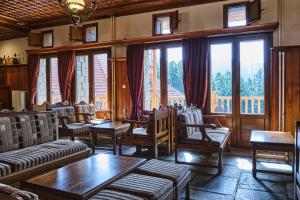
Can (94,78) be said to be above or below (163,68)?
below

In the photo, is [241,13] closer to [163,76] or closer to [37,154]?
[163,76]

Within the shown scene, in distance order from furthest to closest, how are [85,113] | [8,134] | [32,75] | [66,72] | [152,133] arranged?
1. [32,75]
2. [66,72]
3. [85,113]
4. [152,133]
5. [8,134]

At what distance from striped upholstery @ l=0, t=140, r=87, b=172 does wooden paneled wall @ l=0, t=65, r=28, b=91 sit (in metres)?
5.19

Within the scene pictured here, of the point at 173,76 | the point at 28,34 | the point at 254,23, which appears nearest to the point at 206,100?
the point at 173,76

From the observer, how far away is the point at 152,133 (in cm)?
423

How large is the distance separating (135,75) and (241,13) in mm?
2656

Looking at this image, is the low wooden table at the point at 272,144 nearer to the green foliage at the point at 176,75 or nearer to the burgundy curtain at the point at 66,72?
the green foliage at the point at 176,75

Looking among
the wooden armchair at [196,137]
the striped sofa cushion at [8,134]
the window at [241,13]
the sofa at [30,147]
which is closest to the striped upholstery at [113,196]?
the sofa at [30,147]

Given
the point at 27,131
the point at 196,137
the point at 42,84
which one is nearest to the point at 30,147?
the point at 27,131

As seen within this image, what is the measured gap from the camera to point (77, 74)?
23.1 feet

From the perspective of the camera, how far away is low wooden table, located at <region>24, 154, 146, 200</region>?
2009mm

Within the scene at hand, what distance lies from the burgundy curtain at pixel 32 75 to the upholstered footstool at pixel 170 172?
6.09 meters

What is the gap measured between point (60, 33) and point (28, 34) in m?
1.01

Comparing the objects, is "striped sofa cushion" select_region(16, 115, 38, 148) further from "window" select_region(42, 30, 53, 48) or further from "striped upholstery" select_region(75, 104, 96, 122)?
"window" select_region(42, 30, 53, 48)
